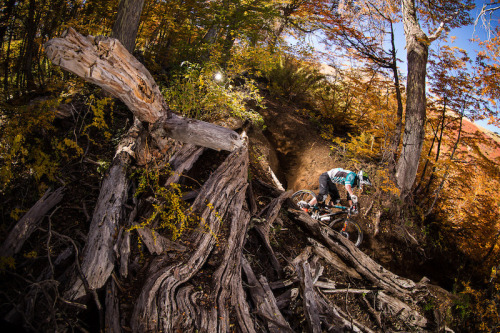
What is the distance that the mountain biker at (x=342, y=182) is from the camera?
4587mm

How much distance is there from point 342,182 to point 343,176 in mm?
141

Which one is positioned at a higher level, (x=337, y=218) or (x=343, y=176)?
(x=343, y=176)

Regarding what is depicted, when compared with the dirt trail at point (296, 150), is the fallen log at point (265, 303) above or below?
below

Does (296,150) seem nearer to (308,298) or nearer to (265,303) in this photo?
(308,298)

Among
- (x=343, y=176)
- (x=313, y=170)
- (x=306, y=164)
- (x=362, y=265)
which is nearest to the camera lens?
(x=362, y=265)

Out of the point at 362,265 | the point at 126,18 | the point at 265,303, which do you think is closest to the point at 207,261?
the point at 265,303

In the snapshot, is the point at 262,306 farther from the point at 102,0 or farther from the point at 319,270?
the point at 102,0

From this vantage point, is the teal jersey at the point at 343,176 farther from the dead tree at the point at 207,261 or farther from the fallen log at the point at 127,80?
the fallen log at the point at 127,80

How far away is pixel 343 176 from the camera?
495cm

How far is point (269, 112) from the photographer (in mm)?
8008

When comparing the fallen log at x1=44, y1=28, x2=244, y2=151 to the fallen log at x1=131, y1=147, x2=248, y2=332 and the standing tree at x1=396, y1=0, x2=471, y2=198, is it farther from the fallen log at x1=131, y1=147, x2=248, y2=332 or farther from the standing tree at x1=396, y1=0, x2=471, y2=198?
the standing tree at x1=396, y1=0, x2=471, y2=198

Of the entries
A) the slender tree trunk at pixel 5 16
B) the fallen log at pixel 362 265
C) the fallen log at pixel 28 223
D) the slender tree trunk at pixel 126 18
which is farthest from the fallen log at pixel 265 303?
the slender tree trunk at pixel 5 16

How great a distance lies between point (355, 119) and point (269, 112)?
2978 mm

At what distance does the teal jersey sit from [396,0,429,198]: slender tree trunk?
2079mm
